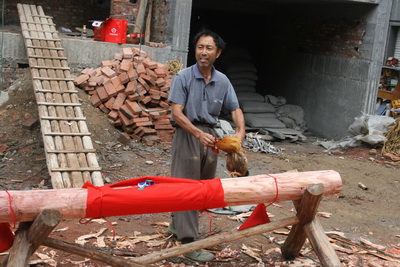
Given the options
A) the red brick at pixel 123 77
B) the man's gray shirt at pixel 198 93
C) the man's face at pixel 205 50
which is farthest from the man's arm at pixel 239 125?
the red brick at pixel 123 77

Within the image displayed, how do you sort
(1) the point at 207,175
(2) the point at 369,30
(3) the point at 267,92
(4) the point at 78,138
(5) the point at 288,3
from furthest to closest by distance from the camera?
(3) the point at 267,92 < (5) the point at 288,3 < (2) the point at 369,30 < (4) the point at 78,138 < (1) the point at 207,175

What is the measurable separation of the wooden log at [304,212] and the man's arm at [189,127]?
0.98m

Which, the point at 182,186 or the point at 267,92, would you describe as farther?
the point at 267,92

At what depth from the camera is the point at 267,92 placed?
1652 centimetres

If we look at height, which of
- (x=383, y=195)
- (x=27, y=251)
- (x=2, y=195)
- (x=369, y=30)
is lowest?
(x=383, y=195)

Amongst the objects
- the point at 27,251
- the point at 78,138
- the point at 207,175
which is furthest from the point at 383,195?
the point at 27,251

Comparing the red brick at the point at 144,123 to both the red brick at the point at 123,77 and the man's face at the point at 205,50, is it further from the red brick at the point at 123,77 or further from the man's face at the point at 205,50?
the man's face at the point at 205,50

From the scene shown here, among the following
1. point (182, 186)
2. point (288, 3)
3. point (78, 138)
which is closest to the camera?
point (182, 186)

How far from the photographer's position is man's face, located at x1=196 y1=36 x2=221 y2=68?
4879 millimetres

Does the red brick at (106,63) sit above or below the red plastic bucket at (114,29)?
below

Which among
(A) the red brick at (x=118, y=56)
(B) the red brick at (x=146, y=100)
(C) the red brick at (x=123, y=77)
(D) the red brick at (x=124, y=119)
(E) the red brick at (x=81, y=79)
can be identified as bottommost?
(D) the red brick at (x=124, y=119)

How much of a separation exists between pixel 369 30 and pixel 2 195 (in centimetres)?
1093

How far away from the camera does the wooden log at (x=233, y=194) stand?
3.73 m

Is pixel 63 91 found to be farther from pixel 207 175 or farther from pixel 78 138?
pixel 207 175
